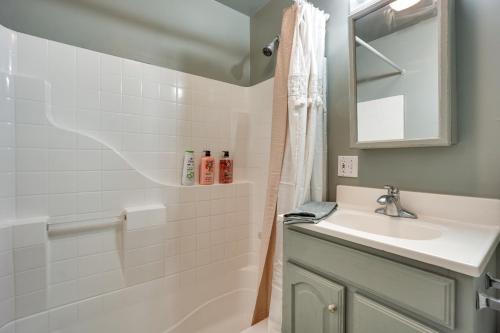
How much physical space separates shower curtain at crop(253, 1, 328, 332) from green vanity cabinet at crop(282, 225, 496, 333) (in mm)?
233

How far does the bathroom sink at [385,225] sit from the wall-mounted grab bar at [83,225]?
1.11 m

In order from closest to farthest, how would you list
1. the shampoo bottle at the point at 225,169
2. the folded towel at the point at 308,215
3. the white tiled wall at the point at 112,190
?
1. the folded towel at the point at 308,215
2. the white tiled wall at the point at 112,190
3. the shampoo bottle at the point at 225,169

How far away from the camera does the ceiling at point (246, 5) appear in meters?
1.76

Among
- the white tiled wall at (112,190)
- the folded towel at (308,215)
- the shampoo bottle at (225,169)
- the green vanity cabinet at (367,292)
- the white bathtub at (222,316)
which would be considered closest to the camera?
the green vanity cabinet at (367,292)

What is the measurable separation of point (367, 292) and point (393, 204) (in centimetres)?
42

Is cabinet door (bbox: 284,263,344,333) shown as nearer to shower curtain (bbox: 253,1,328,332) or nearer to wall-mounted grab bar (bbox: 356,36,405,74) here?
shower curtain (bbox: 253,1,328,332)

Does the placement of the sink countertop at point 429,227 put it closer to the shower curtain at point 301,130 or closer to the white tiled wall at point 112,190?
the shower curtain at point 301,130

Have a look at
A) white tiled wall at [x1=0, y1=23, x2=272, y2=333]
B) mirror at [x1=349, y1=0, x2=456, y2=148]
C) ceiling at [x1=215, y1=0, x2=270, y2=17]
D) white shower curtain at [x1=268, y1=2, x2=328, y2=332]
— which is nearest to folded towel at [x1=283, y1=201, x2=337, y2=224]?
white shower curtain at [x1=268, y1=2, x2=328, y2=332]

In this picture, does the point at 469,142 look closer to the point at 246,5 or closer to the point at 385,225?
the point at 385,225

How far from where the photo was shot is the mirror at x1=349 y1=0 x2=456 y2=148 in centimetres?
91

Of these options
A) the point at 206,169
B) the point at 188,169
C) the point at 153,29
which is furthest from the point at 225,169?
the point at 153,29

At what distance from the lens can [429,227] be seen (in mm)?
892

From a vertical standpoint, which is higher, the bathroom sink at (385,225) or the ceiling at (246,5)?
the ceiling at (246,5)

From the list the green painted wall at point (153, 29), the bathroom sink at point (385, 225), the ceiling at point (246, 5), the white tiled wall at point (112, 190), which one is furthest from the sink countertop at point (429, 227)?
the ceiling at point (246, 5)
